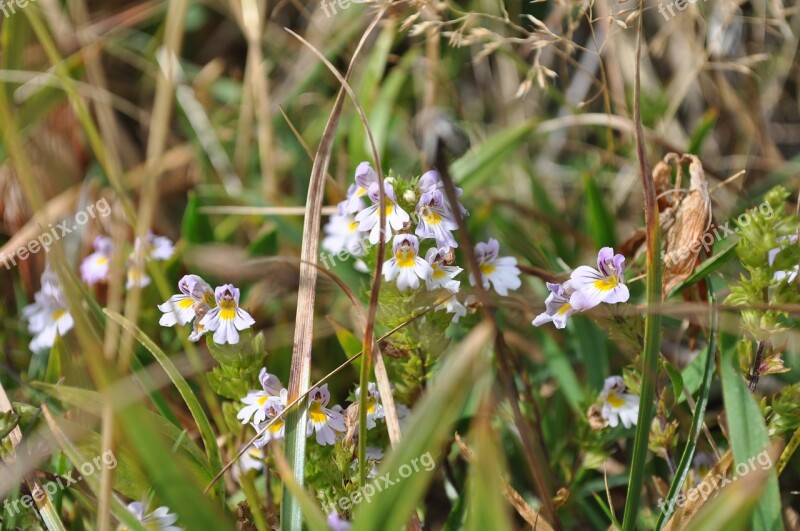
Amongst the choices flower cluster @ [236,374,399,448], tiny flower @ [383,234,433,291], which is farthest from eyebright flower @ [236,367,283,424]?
tiny flower @ [383,234,433,291]

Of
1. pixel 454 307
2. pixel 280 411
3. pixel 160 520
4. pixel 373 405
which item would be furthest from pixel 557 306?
pixel 160 520

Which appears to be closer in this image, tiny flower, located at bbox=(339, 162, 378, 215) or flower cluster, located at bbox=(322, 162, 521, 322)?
flower cluster, located at bbox=(322, 162, 521, 322)

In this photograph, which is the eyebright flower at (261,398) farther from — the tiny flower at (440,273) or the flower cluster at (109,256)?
the flower cluster at (109,256)

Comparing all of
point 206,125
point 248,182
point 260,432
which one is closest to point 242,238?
point 248,182

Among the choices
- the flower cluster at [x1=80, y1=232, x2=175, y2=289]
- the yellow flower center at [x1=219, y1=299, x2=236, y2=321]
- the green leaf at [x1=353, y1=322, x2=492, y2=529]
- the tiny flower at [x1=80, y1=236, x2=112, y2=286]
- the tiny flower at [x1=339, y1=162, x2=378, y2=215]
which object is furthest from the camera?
the tiny flower at [x1=80, y1=236, x2=112, y2=286]

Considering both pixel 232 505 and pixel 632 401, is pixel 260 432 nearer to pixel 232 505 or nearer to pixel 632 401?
pixel 232 505

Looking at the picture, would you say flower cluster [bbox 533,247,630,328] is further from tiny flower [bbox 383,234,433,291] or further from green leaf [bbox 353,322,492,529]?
green leaf [bbox 353,322,492,529]

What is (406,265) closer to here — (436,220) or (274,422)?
(436,220)
